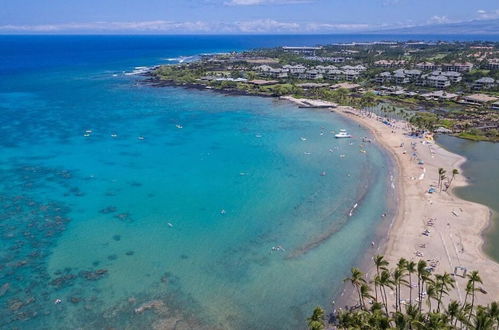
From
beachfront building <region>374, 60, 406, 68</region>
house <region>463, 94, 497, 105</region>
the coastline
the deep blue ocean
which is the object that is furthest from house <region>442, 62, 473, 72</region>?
the coastline

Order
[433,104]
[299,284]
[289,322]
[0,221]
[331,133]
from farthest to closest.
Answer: [433,104]
[331,133]
[0,221]
[299,284]
[289,322]

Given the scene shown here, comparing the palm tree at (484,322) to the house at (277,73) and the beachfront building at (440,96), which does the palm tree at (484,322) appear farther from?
the house at (277,73)

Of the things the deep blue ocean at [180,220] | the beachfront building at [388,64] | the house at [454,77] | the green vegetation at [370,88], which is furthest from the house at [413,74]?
the deep blue ocean at [180,220]

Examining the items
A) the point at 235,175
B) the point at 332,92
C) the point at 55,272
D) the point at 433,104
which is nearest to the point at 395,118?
the point at 433,104

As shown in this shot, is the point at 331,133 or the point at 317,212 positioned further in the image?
the point at 331,133

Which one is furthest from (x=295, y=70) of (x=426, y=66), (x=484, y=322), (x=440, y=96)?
(x=484, y=322)

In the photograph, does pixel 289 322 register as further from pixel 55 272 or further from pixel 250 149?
pixel 250 149
